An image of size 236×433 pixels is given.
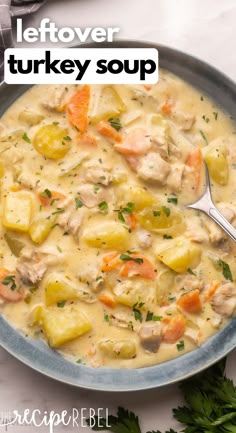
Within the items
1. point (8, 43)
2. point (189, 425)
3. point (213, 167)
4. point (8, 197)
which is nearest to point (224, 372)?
point (189, 425)

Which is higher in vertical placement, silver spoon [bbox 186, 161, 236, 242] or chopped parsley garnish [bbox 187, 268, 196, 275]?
silver spoon [bbox 186, 161, 236, 242]

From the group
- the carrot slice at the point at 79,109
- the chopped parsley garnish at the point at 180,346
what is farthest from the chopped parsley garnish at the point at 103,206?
the chopped parsley garnish at the point at 180,346

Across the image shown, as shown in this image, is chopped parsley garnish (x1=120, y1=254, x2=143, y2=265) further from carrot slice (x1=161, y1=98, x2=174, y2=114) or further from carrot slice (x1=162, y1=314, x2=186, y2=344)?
carrot slice (x1=161, y1=98, x2=174, y2=114)

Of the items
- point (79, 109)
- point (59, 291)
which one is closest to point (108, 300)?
point (59, 291)

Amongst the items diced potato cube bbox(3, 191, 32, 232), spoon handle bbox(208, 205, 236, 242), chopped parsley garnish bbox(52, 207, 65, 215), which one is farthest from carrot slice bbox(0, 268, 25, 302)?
spoon handle bbox(208, 205, 236, 242)

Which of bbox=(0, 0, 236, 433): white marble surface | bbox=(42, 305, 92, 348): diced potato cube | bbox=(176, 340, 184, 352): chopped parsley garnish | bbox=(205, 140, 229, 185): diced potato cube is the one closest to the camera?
bbox=(42, 305, 92, 348): diced potato cube

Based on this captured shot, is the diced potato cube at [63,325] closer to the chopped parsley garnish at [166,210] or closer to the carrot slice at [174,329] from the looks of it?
the carrot slice at [174,329]

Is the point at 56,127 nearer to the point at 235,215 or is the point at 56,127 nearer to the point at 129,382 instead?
the point at 235,215
